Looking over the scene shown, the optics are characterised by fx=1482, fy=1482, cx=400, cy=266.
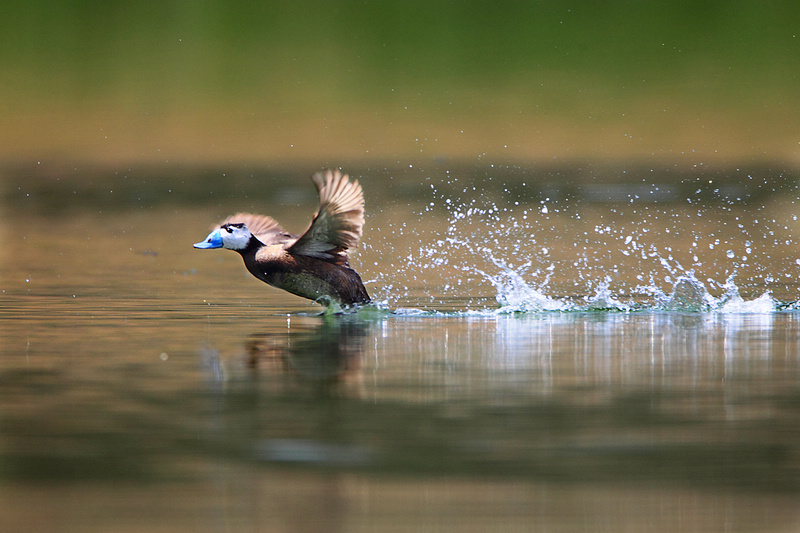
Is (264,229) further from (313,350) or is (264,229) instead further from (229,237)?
(313,350)

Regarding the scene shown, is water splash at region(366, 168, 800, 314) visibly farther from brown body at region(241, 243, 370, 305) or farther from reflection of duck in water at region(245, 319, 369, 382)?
reflection of duck in water at region(245, 319, 369, 382)

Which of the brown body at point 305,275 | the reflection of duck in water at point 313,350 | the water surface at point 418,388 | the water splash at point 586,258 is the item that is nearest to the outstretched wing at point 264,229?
the water surface at point 418,388

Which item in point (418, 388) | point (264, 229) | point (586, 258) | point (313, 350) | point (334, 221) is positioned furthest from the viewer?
point (586, 258)

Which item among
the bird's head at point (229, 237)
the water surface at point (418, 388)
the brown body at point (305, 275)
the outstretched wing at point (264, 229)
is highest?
the outstretched wing at point (264, 229)

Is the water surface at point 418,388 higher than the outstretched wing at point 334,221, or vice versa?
the outstretched wing at point 334,221

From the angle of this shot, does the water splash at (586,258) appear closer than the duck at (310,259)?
No

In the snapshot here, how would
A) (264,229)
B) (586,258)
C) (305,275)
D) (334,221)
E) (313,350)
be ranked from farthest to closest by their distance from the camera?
(586,258) → (264,229) → (305,275) → (334,221) → (313,350)

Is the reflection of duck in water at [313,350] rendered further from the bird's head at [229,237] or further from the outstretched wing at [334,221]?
the bird's head at [229,237]

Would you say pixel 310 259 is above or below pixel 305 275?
above

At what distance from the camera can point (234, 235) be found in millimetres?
10188

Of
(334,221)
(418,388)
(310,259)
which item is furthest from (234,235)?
(418,388)

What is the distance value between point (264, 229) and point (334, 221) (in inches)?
52.0

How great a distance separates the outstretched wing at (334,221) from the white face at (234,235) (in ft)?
1.09

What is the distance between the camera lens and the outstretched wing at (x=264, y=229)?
1086 cm
